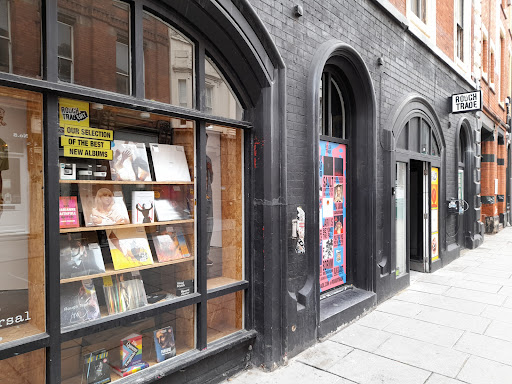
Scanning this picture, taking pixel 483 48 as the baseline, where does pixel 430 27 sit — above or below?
below

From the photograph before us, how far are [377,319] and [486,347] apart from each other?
1357 millimetres

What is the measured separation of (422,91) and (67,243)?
296 inches

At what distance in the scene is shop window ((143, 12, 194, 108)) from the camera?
326cm

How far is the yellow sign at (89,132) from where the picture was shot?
9.34 feet

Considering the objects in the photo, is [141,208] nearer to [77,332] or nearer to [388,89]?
[77,332]

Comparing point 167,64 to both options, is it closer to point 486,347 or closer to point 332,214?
point 332,214

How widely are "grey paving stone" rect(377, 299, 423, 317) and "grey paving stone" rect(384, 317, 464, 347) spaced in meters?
0.32

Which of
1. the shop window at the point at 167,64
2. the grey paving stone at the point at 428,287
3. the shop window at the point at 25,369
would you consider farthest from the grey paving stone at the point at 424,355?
the shop window at the point at 167,64

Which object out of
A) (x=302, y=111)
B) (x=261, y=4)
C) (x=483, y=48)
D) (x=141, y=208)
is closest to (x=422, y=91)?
(x=302, y=111)

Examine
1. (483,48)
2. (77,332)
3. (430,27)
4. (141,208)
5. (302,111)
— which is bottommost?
(77,332)

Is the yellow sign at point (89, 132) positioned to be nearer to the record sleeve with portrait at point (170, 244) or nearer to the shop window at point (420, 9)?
the record sleeve with portrait at point (170, 244)

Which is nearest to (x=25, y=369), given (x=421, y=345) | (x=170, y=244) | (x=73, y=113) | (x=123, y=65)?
(x=170, y=244)

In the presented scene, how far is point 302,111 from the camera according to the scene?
446 centimetres

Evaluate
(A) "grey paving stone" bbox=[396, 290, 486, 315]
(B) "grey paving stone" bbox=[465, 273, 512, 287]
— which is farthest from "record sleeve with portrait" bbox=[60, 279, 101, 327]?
(B) "grey paving stone" bbox=[465, 273, 512, 287]
